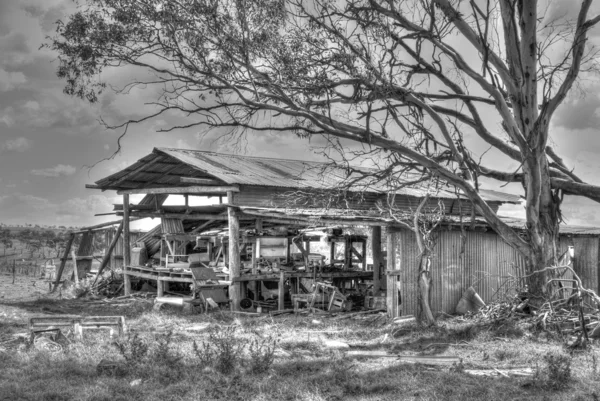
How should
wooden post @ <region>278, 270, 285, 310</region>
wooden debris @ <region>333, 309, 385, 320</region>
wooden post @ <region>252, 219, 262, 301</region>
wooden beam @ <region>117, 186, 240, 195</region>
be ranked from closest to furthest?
wooden debris @ <region>333, 309, 385, 320</region>, wooden post @ <region>278, 270, 285, 310</region>, wooden beam @ <region>117, 186, 240, 195</region>, wooden post @ <region>252, 219, 262, 301</region>

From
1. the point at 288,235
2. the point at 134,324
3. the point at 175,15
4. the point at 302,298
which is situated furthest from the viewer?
the point at 288,235

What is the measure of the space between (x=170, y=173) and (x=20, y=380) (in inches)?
591

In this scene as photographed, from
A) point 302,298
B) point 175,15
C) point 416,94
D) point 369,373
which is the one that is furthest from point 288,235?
point 369,373

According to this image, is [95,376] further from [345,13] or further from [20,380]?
[345,13]

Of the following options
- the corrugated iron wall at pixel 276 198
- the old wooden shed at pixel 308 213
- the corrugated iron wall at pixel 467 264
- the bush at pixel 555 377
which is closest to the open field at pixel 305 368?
the bush at pixel 555 377

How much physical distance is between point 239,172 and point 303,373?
11.8m

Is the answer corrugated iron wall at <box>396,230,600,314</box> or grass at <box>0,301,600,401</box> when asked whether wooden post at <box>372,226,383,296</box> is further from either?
grass at <box>0,301,600,401</box>

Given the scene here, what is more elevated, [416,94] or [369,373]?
[416,94]

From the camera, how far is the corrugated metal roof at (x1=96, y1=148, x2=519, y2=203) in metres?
19.9

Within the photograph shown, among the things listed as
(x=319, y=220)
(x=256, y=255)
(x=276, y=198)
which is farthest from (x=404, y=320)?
(x=276, y=198)

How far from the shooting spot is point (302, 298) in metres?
18.9

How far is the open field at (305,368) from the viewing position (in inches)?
335

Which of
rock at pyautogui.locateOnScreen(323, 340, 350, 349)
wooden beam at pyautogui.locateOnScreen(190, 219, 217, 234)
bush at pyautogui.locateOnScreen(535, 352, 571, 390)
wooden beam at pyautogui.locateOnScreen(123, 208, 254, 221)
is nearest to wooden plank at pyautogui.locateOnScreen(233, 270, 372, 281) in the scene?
wooden beam at pyautogui.locateOnScreen(123, 208, 254, 221)

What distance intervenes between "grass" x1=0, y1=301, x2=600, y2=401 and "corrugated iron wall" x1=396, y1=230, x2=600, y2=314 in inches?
123
